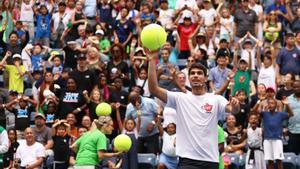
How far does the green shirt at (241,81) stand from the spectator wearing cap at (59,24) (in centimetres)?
543

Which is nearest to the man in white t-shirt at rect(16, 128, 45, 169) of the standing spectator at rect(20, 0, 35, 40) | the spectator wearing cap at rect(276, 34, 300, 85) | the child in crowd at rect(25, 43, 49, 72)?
the child in crowd at rect(25, 43, 49, 72)

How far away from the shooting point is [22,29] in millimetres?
22609

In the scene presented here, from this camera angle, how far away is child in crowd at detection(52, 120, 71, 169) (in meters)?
17.3

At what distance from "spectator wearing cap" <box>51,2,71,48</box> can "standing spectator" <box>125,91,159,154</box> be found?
568 centimetres

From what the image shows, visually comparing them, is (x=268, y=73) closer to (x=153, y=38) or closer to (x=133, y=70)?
(x=133, y=70)

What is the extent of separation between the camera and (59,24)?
23328mm

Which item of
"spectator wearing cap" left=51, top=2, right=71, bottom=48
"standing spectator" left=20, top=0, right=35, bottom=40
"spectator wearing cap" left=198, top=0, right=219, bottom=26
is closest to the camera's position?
"spectator wearing cap" left=198, top=0, right=219, bottom=26

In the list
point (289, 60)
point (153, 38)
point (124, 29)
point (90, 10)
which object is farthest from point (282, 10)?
point (153, 38)

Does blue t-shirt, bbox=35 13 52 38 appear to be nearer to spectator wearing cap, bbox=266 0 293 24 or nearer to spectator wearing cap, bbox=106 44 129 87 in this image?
spectator wearing cap, bbox=106 44 129 87

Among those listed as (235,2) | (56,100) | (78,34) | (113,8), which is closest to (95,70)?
(56,100)

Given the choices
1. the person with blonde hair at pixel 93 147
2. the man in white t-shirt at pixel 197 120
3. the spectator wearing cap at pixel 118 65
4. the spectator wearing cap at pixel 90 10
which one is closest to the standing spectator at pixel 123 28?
the spectator wearing cap at pixel 90 10

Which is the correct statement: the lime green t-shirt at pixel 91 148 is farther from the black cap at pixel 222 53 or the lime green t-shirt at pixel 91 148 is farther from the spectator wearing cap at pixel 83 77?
the black cap at pixel 222 53

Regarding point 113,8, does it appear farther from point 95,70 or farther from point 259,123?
point 259,123

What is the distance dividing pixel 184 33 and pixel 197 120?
512 inches
